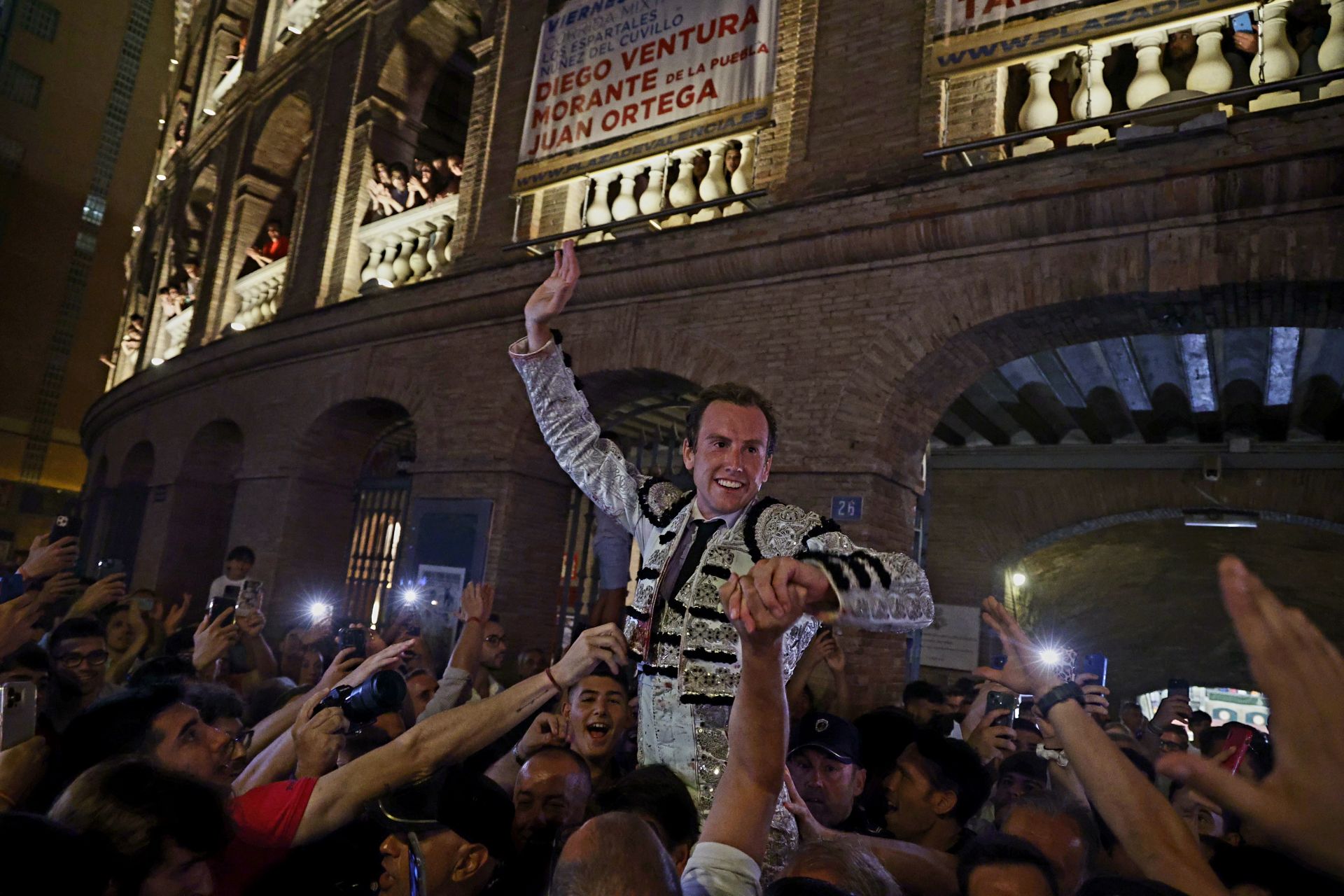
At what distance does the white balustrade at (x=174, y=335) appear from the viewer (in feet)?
50.5

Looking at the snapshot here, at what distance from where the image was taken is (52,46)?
25.8 m

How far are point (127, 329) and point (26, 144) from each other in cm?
1042

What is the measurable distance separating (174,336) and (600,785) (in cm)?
1600

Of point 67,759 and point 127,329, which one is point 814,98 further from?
point 127,329

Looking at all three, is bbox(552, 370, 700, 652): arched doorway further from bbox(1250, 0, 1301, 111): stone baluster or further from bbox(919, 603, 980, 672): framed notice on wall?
bbox(1250, 0, 1301, 111): stone baluster

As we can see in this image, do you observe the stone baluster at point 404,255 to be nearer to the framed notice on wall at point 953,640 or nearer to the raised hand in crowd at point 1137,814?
the framed notice on wall at point 953,640

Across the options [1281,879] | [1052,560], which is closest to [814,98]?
[1281,879]

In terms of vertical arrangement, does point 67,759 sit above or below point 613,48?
below

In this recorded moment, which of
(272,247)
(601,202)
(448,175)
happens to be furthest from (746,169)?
(272,247)

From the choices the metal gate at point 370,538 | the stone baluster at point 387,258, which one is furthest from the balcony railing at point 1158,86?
the metal gate at point 370,538

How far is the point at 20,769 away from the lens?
2.27 meters

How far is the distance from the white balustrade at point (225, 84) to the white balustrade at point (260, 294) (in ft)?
13.8

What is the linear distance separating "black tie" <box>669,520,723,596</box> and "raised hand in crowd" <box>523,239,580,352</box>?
0.81m

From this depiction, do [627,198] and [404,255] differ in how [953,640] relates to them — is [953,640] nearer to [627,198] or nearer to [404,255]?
[627,198]
